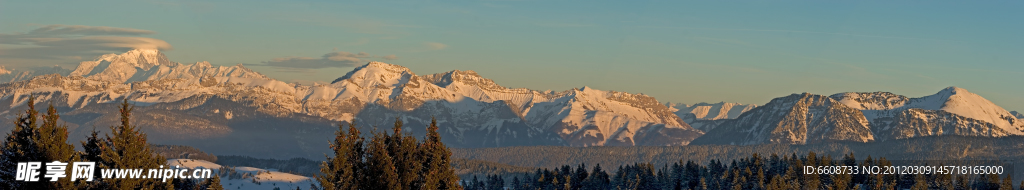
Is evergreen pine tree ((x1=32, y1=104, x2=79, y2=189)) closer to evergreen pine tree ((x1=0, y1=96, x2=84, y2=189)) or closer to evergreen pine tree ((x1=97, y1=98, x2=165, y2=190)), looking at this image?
evergreen pine tree ((x1=0, y1=96, x2=84, y2=189))

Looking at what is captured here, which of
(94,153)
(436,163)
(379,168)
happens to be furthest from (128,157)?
(436,163)

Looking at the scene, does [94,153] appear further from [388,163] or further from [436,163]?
[436,163]

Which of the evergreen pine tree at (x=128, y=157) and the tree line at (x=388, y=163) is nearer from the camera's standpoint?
the evergreen pine tree at (x=128, y=157)

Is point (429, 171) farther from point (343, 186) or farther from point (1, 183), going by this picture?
point (1, 183)

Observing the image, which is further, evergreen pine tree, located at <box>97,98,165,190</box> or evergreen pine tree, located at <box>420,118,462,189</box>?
evergreen pine tree, located at <box>420,118,462,189</box>

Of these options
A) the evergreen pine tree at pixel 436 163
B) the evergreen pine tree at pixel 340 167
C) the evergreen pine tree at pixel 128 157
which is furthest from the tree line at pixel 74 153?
the evergreen pine tree at pixel 436 163

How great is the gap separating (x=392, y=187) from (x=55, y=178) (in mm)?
25911

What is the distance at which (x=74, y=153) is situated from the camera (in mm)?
84562

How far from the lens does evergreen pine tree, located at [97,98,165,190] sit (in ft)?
265

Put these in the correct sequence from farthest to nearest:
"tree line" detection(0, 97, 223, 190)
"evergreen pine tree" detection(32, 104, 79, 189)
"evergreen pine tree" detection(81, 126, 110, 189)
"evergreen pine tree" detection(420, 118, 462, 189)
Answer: "evergreen pine tree" detection(420, 118, 462, 189) → "evergreen pine tree" detection(81, 126, 110, 189) → "evergreen pine tree" detection(32, 104, 79, 189) → "tree line" detection(0, 97, 223, 190)

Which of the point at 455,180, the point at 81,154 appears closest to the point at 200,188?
the point at 81,154

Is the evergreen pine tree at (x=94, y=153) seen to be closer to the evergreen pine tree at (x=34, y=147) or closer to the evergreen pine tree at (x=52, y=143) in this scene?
the evergreen pine tree at (x=52, y=143)

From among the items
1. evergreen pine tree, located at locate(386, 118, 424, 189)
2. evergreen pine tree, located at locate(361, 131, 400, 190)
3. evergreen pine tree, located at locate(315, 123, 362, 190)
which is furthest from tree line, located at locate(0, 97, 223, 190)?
evergreen pine tree, located at locate(386, 118, 424, 189)

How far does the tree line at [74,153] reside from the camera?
81188 millimetres
